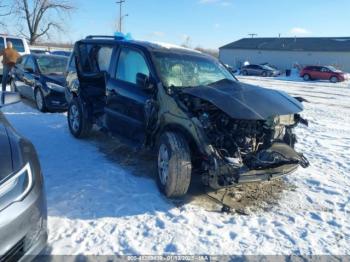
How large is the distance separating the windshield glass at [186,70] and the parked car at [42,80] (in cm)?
474

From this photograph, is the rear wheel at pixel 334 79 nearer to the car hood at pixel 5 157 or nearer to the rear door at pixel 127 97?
the rear door at pixel 127 97

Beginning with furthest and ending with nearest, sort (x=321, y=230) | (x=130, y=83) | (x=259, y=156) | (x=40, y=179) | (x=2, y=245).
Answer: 1. (x=130, y=83)
2. (x=259, y=156)
3. (x=321, y=230)
4. (x=40, y=179)
5. (x=2, y=245)

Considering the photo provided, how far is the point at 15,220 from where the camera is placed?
2.33 m

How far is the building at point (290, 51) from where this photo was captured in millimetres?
47000

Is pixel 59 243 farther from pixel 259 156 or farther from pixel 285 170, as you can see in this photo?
pixel 285 170

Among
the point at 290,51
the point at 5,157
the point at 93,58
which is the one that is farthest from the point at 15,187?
the point at 290,51

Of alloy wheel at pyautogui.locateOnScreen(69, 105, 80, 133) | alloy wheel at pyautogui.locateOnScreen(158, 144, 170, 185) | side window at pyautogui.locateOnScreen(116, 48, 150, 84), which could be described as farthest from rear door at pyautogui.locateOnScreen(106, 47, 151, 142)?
alloy wheel at pyautogui.locateOnScreen(69, 105, 80, 133)

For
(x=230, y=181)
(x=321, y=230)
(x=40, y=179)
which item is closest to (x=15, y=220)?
(x=40, y=179)

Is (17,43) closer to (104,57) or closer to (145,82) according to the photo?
(104,57)

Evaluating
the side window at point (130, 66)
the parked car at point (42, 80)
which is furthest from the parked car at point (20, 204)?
the parked car at point (42, 80)

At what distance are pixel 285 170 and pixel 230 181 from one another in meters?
0.86

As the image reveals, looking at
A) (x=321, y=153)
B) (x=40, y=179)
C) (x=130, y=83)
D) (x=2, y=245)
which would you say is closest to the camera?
(x=2, y=245)

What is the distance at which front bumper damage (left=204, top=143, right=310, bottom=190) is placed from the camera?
3777mm

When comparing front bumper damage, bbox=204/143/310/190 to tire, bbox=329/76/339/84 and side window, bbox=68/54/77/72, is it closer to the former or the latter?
side window, bbox=68/54/77/72
